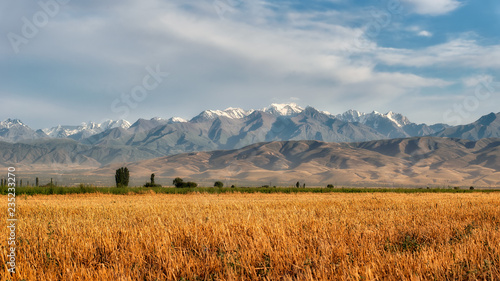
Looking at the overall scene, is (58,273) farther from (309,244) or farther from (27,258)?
(309,244)

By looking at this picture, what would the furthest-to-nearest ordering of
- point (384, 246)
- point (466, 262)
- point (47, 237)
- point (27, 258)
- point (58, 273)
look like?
point (47, 237), point (384, 246), point (27, 258), point (58, 273), point (466, 262)

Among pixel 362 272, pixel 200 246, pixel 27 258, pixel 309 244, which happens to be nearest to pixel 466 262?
pixel 362 272

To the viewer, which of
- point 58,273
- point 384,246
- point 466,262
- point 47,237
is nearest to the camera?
point 466,262

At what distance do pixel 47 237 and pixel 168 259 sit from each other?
4659 mm

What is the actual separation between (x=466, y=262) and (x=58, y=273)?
7.64 metres

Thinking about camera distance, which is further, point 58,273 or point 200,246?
point 200,246

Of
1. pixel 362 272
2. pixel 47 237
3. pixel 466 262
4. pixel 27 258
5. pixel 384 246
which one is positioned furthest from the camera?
pixel 47 237

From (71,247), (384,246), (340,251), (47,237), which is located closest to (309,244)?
(340,251)

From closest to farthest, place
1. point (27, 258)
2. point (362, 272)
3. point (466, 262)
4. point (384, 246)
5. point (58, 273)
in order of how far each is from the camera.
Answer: point (362, 272) → point (466, 262) → point (58, 273) → point (27, 258) → point (384, 246)

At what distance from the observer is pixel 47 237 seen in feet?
33.4

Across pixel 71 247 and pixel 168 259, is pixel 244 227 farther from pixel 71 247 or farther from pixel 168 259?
pixel 71 247

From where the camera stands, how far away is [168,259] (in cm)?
757

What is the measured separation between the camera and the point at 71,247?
8.74 metres

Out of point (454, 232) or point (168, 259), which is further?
point (454, 232)
